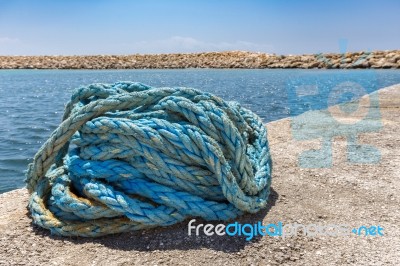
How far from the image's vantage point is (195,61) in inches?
1684

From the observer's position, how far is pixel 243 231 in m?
2.11

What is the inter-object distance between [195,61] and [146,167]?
4137 cm

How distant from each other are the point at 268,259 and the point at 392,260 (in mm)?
563

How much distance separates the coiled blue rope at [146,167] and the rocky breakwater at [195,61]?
30518 millimetres

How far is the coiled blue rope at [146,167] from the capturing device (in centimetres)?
209
